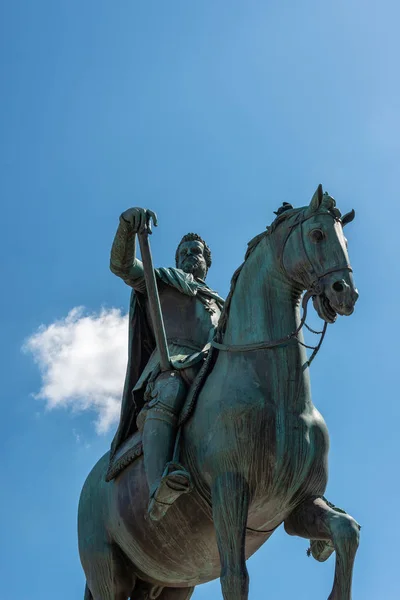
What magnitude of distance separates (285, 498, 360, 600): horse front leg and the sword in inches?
75.9

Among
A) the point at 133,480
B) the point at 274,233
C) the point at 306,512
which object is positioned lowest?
the point at 306,512

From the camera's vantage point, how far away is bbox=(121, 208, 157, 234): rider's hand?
997 cm

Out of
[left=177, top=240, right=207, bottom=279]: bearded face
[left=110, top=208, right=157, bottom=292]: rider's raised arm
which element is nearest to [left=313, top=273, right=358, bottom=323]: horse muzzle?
[left=110, top=208, right=157, bottom=292]: rider's raised arm

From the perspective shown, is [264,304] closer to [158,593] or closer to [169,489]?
[169,489]

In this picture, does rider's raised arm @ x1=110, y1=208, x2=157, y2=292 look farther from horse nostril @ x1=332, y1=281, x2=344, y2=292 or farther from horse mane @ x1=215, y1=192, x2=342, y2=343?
horse nostril @ x1=332, y1=281, x2=344, y2=292

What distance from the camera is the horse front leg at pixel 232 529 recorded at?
8266 millimetres

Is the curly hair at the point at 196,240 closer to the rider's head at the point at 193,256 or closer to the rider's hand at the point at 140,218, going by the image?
the rider's head at the point at 193,256

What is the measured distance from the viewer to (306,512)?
8.88 m

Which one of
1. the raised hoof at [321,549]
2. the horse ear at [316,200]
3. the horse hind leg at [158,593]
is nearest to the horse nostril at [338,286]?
the horse ear at [316,200]

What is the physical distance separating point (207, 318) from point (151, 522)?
237cm

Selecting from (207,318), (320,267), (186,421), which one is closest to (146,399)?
(186,421)

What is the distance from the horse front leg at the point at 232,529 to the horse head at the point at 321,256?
163cm

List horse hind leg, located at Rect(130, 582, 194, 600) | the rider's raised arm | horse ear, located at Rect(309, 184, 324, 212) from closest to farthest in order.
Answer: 1. horse ear, located at Rect(309, 184, 324, 212)
2. the rider's raised arm
3. horse hind leg, located at Rect(130, 582, 194, 600)

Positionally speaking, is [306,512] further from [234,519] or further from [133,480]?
[133,480]
